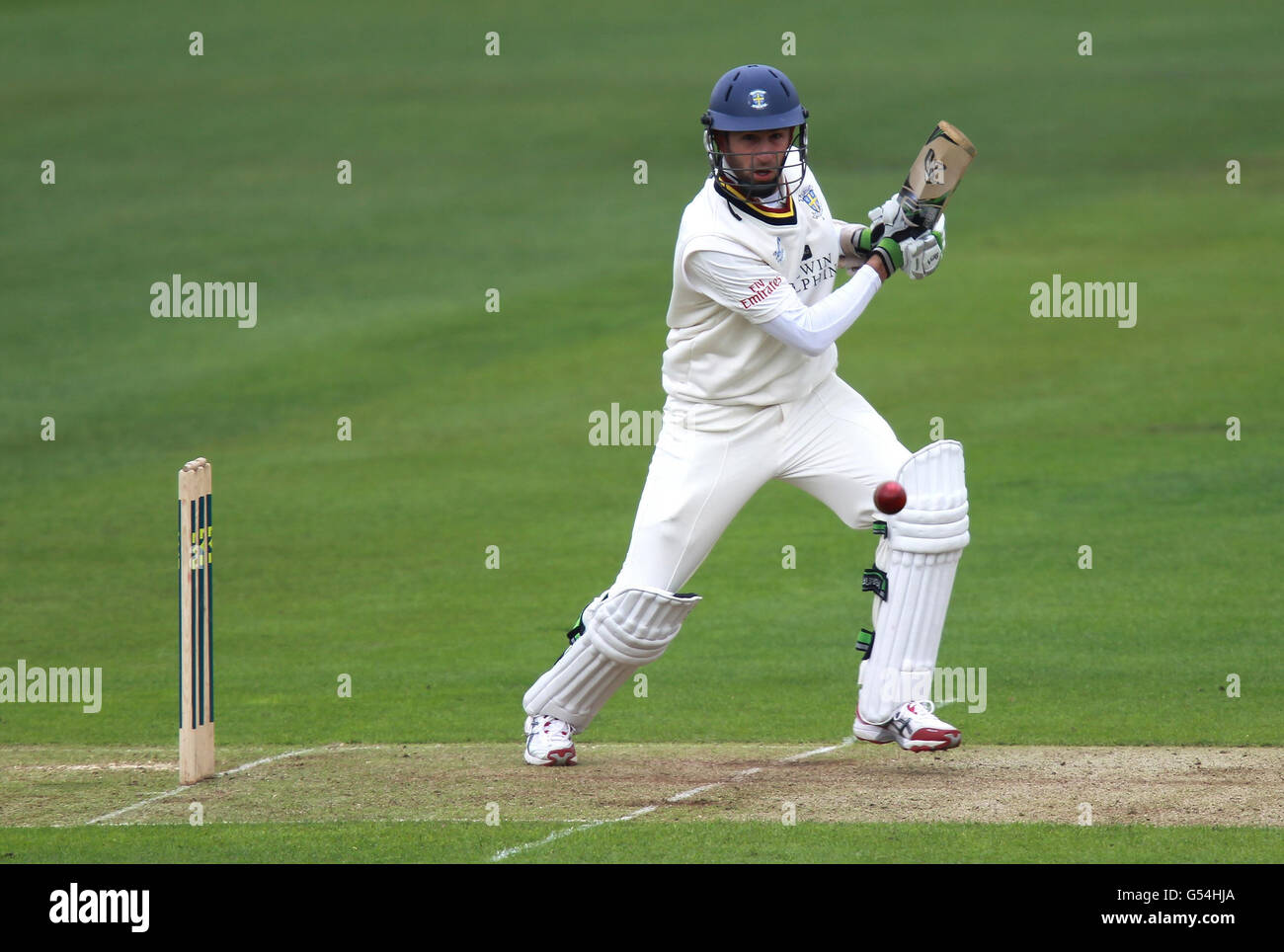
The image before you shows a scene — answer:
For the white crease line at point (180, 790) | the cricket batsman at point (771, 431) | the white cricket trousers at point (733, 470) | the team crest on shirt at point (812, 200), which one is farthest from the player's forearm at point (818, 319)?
the white crease line at point (180, 790)

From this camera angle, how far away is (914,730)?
21.5ft

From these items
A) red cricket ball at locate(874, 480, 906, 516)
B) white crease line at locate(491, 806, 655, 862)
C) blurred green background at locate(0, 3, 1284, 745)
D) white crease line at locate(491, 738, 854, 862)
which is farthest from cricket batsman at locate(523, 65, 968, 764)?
blurred green background at locate(0, 3, 1284, 745)

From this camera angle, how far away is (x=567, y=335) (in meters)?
18.1

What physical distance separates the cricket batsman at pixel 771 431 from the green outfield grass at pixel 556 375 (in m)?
0.94

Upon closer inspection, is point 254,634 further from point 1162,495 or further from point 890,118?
point 890,118

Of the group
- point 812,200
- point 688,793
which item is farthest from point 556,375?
point 688,793

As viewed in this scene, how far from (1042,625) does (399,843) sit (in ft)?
16.1

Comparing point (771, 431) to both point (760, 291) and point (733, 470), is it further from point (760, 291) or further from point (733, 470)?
point (760, 291)

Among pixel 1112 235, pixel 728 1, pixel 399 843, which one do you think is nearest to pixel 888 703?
pixel 399 843

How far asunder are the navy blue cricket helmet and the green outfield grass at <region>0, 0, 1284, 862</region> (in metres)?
2.37

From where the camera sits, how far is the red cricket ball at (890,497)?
6363 mm

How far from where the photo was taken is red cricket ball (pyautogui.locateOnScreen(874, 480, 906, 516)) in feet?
20.9

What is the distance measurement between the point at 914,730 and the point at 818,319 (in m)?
1.50

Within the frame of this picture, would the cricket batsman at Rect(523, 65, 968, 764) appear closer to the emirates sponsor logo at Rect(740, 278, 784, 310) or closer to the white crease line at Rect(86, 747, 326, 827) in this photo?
the emirates sponsor logo at Rect(740, 278, 784, 310)
